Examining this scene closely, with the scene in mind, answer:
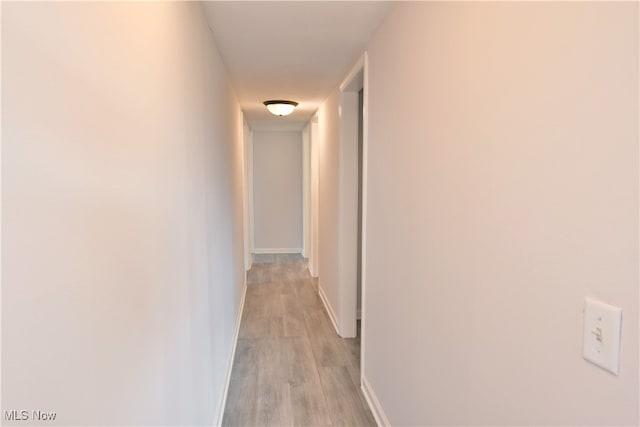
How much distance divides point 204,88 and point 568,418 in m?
1.99

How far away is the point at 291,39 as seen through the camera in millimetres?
2373

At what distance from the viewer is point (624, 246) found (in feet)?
2.33

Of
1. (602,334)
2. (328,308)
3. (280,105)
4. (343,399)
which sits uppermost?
(280,105)

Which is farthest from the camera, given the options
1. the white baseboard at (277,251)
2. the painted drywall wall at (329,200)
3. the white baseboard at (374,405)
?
the white baseboard at (277,251)

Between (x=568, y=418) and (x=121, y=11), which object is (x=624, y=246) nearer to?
(x=568, y=418)

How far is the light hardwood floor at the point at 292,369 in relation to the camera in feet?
8.00

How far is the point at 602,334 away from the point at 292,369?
2596 millimetres

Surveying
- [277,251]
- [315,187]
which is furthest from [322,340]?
[277,251]

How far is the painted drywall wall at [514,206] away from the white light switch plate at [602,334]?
0.02m

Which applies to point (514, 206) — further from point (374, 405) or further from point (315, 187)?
point (315, 187)

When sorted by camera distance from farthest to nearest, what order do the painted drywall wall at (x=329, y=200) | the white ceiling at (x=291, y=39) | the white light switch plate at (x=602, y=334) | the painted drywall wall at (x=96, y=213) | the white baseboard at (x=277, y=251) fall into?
the white baseboard at (x=277, y=251) < the painted drywall wall at (x=329, y=200) < the white ceiling at (x=291, y=39) < the white light switch plate at (x=602, y=334) < the painted drywall wall at (x=96, y=213)

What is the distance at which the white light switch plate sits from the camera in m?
0.73

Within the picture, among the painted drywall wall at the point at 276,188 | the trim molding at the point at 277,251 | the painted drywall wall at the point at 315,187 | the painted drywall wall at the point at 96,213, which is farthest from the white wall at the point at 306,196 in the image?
the painted drywall wall at the point at 96,213

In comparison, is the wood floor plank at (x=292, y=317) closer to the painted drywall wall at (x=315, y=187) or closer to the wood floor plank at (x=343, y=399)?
the wood floor plank at (x=343, y=399)
